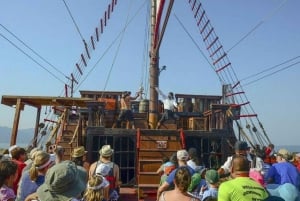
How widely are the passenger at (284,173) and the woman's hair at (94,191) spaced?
2.61 metres

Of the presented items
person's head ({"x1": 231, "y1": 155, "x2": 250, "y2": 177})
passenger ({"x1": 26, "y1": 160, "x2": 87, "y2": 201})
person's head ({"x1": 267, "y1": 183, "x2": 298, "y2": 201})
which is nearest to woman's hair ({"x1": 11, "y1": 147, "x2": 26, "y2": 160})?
passenger ({"x1": 26, "y1": 160, "x2": 87, "y2": 201})

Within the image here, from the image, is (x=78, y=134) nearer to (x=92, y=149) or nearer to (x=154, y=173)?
(x=92, y=149)

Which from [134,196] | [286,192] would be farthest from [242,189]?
[134,196]

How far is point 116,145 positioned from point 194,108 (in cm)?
625

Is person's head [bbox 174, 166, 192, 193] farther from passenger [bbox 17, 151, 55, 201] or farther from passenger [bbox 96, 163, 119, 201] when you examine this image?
passenger [bbox 96, 163, 119, 201]

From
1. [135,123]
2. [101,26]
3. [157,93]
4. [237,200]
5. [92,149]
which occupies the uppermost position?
[101,26]

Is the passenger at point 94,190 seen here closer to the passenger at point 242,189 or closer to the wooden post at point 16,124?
the passenger at point 242,189

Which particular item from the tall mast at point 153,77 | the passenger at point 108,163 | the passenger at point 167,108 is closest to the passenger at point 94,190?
the passenger at point 108,163

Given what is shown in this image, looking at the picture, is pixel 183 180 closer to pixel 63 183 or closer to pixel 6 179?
pixel 63 183

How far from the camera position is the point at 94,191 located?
12.3 feet

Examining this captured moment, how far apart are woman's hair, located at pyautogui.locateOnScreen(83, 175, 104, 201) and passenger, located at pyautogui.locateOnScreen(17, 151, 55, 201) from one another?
0.49 metres

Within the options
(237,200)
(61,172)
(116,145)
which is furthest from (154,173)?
(61,172)

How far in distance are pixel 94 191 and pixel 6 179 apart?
0.83 metres

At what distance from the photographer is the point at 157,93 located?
1328 centimetres
